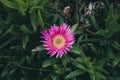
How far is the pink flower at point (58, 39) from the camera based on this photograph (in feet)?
8.30

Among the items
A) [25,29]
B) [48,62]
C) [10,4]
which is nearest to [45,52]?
[48,62]

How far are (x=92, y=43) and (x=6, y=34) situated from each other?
0.61 metres

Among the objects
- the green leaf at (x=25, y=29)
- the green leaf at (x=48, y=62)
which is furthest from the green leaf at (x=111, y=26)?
the green leaf at (x=25, y=29)

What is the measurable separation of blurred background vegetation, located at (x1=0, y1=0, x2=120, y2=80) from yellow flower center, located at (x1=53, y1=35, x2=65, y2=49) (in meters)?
0.09

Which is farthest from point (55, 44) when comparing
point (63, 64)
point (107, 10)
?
point (107, 10)

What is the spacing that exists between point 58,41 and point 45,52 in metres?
0.12

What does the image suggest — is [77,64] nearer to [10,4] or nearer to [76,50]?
[76,50]

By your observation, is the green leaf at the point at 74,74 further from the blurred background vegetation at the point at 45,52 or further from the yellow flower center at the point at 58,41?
the yellow flower center at the point at 58,41

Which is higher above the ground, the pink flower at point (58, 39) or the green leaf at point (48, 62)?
the pink flower at point (58, 39)

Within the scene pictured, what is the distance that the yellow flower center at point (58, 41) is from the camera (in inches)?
101

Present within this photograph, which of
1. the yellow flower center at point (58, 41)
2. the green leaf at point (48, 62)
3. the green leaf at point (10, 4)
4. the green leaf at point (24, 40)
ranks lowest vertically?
the green leaf at point (48, 62)

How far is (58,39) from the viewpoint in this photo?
260 centimetres

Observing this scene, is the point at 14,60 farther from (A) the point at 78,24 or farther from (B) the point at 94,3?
(B) the point at 94,3

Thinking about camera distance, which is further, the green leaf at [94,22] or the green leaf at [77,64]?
the green leaf at [94,22]
